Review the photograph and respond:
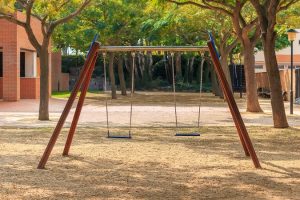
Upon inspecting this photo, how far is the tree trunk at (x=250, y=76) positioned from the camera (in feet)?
73.8


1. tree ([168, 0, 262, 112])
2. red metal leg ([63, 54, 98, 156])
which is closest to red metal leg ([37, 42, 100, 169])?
red metal leg ([63, 54, 98, 156])

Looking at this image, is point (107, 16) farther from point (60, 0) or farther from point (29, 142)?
point (29, 142)

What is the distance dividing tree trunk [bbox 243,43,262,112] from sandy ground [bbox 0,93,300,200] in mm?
5747

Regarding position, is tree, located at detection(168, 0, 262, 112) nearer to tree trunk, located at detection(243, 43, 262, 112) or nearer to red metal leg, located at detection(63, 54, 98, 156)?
tree trunk, located at detection(243, 43, 262, 112)

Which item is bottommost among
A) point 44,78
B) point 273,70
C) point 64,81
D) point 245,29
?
point 64,81

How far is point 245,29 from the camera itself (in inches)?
829

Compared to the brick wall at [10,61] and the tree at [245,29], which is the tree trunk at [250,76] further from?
the brick wall at [10,61]

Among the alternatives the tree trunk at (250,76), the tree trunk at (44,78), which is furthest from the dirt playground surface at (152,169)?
the tree trunk at (250,76)

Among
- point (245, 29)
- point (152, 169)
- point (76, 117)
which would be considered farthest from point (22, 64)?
point (152, 169)

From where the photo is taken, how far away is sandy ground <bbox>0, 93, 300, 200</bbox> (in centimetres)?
768

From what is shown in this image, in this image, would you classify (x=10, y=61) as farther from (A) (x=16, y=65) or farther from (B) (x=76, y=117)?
(B) (x=76, y=117)

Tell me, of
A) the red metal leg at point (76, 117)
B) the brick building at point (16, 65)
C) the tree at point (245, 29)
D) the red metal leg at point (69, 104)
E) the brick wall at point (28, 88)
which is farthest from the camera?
the brick wall at point (28, 88)

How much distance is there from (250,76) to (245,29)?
2.43 m

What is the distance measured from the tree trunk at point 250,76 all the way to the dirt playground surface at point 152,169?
25.4 feet
